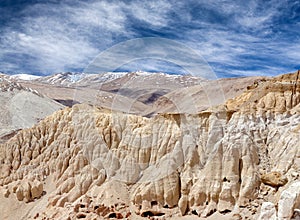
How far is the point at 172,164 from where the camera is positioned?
1457 inches

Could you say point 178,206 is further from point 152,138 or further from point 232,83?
point 232,83

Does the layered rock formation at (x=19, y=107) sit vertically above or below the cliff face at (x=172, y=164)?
above

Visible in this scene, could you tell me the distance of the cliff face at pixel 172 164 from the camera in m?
32.9

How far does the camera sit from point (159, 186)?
36.3 metres

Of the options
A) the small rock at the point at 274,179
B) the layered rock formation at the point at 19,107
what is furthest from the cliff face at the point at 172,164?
the layered rock formation at the point at 19,107

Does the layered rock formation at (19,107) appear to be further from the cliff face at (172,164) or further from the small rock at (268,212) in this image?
the small rock at (268,212)

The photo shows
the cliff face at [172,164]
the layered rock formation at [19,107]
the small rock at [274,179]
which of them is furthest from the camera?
the layered rock formation at [19,107]

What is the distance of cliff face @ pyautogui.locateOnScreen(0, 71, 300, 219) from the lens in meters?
32.9

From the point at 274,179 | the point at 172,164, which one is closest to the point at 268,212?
the point at 274,179

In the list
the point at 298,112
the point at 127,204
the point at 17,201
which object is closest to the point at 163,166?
the point at 127,204

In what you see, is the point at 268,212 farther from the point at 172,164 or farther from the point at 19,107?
the point at 19,107

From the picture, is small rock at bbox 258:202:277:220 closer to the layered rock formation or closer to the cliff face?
the cliff face

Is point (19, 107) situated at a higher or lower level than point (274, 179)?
higher

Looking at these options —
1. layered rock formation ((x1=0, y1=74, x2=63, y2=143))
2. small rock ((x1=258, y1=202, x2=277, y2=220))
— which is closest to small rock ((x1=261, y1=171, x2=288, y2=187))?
small rock ((x1=258, y1=202, x2=277, y2=220))
